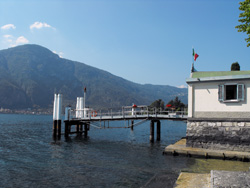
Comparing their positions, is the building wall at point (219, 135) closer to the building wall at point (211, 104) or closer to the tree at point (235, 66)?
the building wall at point (211, 104)

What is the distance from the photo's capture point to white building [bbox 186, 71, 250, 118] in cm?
1939

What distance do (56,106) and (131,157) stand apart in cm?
1571

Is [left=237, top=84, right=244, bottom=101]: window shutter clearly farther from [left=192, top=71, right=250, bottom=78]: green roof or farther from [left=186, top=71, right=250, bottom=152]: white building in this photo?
[left=192, top=71, right=250, bottom=78]: green roof

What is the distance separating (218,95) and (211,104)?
38.8 inches

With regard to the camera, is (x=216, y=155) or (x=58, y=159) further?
(x=58, y=159)

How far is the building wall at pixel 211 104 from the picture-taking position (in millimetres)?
19406

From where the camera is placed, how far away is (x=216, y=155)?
1809 cm

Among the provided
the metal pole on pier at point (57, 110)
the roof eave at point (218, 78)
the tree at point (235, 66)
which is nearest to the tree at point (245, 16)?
the roof eave at point (218, 78)

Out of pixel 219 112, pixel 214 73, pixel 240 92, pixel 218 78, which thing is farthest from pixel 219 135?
pixel 214 73

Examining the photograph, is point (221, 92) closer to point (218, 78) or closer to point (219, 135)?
point (218, 78)

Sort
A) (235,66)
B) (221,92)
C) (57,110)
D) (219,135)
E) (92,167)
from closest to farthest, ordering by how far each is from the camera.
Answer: (92,167) → (219,135) → (221,92) → (235,66) → (57,110)

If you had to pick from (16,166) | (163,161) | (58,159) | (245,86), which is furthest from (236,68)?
(16,166)

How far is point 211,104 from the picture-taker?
20.5 meters

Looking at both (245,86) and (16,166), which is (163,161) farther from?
(16,166)
